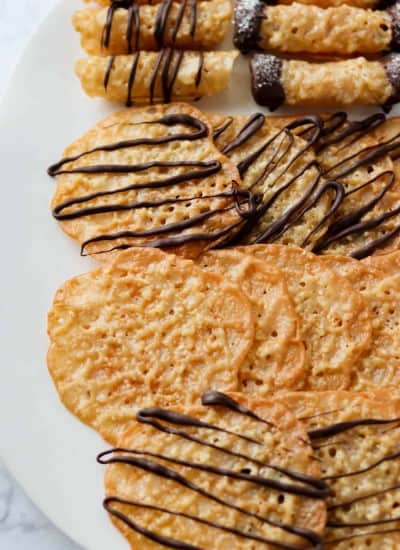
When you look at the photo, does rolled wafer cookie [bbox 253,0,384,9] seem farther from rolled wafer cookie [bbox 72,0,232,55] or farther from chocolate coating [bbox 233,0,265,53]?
rolled wafer cookie [bbox 72,0,232,55]

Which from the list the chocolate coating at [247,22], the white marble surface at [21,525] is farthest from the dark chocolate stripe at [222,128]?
the white marble surface at [21,525]

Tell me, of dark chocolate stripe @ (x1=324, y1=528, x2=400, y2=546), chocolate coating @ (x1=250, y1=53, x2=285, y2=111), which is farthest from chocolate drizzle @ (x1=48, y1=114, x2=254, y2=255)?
dark chocolate stripe @ (x1=324, y1=528, x2=400, y2=546)

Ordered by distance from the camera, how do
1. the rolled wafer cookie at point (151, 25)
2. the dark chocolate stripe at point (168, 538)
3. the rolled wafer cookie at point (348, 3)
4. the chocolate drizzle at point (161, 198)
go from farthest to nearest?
the rolled wafer cookie at point (348, 3), the rolled wafer cookie at point (151, 25), the chocolate drizzle at point (161, 198), the dark chocolate stripe at point (168, 538)

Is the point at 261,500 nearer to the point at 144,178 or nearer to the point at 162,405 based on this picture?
the point at 162,405

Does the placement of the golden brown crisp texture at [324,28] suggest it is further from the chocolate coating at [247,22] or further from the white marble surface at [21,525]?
the white marble surface at [21,525]

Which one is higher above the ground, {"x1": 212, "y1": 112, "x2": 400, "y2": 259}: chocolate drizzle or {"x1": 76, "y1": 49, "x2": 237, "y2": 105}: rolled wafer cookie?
{"x1": 76, "y1": 49, "x2": 237, "y2": 105}: rolled wafer cookie

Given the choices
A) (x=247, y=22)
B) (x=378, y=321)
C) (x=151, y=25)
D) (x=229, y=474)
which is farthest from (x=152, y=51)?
(x=229, y=474)
